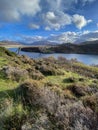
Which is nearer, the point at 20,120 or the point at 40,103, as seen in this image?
the point at 20,120

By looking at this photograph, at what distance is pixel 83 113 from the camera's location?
5.16 meters

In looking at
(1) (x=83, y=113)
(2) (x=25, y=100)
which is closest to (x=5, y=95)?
(2) (x=25, y=100)

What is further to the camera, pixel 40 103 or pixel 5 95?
pixel 5 95

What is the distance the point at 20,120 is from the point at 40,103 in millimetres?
1105

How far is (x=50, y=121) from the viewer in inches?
210

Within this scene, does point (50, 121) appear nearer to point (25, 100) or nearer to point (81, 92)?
point (25, 100)

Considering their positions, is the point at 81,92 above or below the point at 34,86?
below

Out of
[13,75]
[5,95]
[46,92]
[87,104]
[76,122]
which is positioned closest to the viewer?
[76,122]

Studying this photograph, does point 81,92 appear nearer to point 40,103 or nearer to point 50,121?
point 40,103

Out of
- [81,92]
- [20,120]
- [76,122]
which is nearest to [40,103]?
[20,120]

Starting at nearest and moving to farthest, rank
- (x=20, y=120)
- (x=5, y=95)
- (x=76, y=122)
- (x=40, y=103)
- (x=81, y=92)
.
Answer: (x=76, y=122) < (x=20, y=120) < (x=40, y=103) < (x=5, y=95) < (x=81, y=92)

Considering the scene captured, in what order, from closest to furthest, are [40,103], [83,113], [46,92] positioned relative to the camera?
[83,113], [40,103], [46,92]

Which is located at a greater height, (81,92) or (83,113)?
(83,113)

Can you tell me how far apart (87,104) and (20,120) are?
2.03 meters
